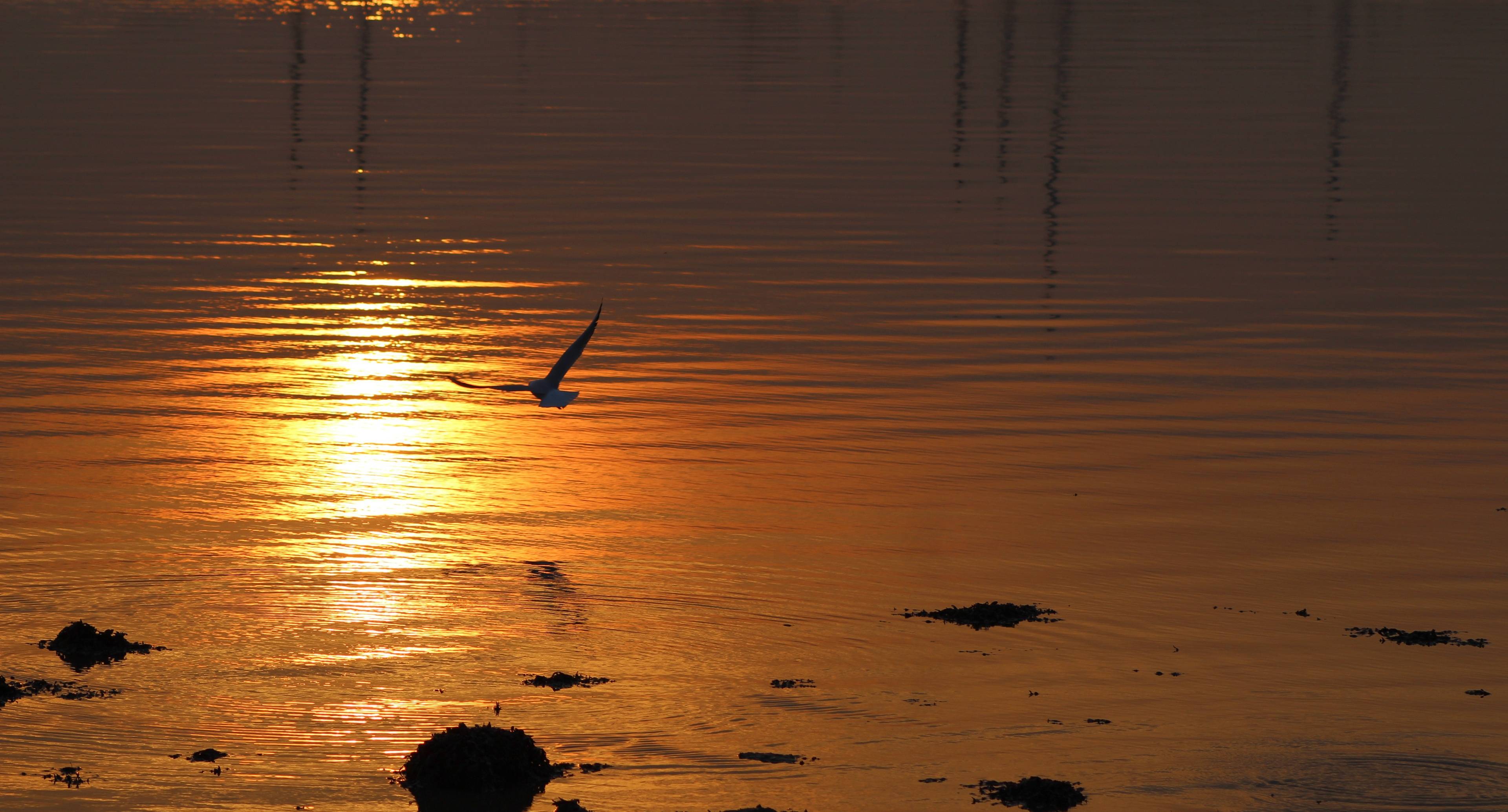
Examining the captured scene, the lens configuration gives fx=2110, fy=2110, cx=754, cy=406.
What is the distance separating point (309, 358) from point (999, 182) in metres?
22.3

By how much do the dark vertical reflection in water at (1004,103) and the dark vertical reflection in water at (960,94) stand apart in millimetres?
869

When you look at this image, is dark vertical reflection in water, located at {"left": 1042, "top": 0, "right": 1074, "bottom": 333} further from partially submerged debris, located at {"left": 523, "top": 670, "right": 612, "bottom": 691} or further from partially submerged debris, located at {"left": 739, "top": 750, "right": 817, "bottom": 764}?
partially submerged debris, located at {"left": 739, "top": 750, "right": 817, "bottom": 764}

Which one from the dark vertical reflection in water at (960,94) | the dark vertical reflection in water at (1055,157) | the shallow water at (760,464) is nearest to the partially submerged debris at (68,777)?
the shallow water at (760,464)

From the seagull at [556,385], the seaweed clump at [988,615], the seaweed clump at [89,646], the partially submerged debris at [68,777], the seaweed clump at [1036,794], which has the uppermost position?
the seagull at [556,385]

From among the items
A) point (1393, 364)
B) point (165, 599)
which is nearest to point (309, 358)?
point (165, 599)

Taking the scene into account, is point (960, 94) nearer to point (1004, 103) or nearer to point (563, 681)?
point (1004, 103)

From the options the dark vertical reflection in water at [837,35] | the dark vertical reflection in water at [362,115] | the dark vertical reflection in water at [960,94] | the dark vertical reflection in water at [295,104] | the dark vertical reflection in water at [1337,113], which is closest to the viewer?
the dark vertical reflection in water at [1337,113]

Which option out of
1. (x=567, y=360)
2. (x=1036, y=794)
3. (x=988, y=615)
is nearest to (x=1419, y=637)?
(x=988, y=615)

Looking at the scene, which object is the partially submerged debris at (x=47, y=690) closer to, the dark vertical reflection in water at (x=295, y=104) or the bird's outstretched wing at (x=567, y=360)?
the bird's outstretched wing at (x=567, y=360)

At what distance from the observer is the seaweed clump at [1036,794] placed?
1252cm

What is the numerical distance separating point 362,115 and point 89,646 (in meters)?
44.5

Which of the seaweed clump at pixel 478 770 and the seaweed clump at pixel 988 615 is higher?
the seaweed clump at pixel 988 615

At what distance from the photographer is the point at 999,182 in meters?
45.3

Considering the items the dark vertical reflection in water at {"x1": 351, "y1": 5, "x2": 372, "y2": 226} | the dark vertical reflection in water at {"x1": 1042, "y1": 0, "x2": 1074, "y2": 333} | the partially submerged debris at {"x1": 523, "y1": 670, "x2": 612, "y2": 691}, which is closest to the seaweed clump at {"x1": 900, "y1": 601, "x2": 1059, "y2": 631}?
the partially submerged debris at {"x1": 523, "y1": 670, "x2": 612, "y2": 691}
